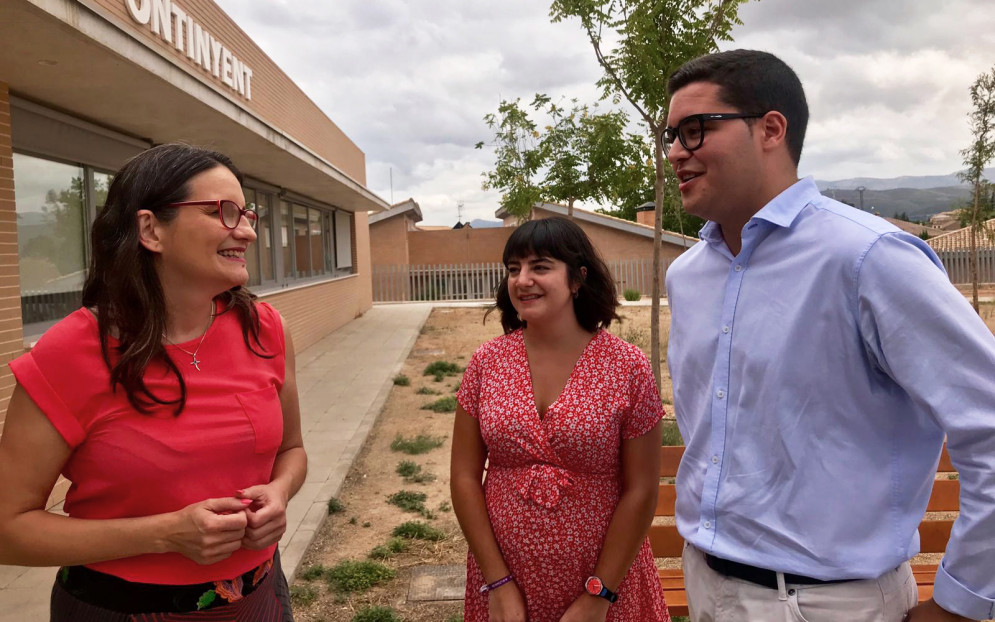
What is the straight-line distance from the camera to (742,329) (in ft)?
5.60

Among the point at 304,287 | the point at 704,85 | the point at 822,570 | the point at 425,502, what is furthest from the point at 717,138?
the point at 304,287

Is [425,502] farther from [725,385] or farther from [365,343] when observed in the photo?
[365,343]

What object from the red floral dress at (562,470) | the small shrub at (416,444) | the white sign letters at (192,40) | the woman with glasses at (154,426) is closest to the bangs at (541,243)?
the red floral dress at (562,470)

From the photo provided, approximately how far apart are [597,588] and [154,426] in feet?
4.29

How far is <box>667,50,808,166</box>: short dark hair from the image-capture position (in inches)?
68.7

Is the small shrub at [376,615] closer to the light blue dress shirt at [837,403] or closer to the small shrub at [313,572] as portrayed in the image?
the small shrub at [313,572]

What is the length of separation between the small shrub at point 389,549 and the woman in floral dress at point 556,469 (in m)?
2.60

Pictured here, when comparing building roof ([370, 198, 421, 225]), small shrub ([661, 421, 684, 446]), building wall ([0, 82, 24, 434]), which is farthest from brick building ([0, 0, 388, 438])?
building roof ([370, 198, 421, 225])

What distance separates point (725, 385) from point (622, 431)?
0.54 m

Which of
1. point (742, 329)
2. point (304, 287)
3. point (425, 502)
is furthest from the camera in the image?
point (304, 287)

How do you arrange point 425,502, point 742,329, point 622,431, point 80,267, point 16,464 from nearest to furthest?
point 16,464
point 742,329
point 622,431
point 425,502
point 80,267

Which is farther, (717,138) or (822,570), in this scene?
(717,138)

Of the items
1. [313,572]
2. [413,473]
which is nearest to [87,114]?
[413,473]

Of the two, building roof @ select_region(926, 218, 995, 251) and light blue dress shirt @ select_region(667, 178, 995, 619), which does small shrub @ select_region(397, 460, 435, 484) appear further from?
building roof @ select_region(926, 218, 995, 251)
